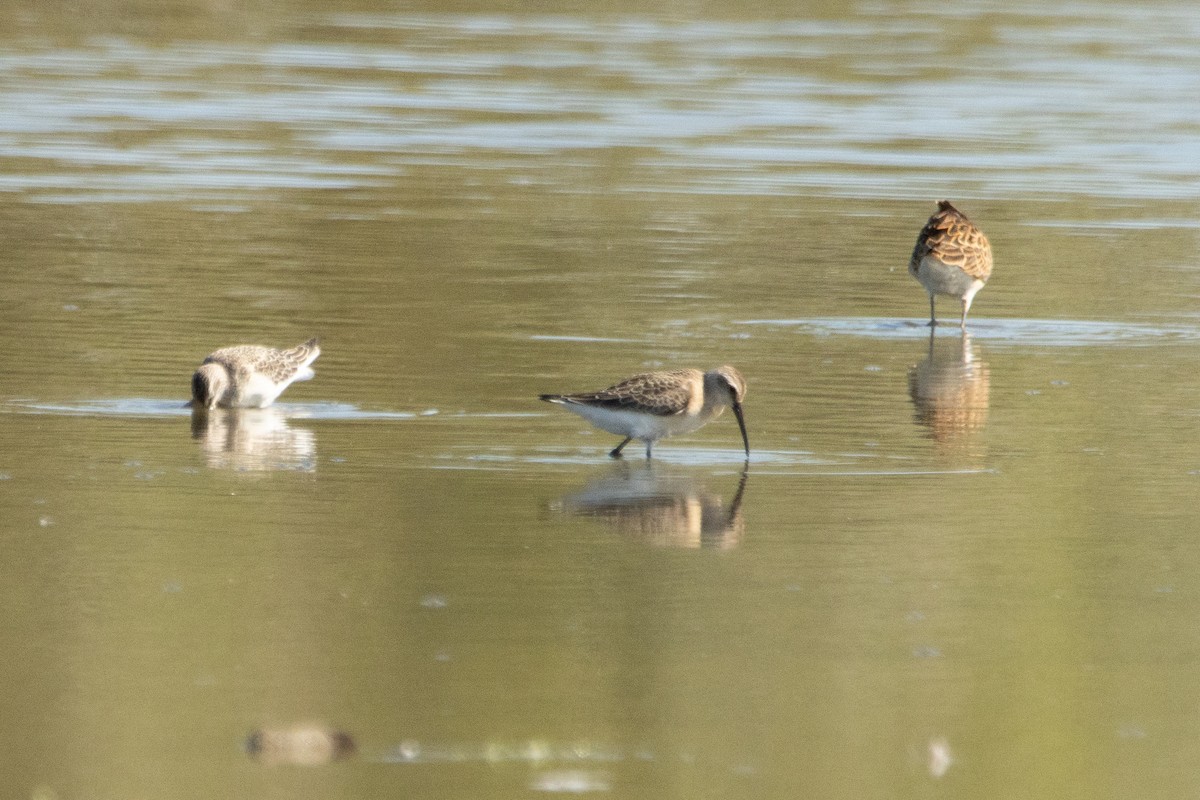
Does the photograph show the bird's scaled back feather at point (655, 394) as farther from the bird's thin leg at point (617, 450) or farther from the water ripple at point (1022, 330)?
the water ripple at point (1022, 330)

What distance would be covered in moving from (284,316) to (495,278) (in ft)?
9.17

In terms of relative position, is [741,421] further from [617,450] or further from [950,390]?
[950,390]

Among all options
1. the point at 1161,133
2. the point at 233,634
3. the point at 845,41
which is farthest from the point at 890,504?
the point at 845,41

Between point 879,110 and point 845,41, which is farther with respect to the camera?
point 845,41

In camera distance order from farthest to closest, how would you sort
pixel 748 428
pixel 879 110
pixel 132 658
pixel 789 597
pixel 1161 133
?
pixel 879 110
pixel 1161 133
pixel 748 428
pixel 789 597
pixel 132 658

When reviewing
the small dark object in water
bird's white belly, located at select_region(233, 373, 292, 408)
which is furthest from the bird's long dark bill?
the small dark object in water

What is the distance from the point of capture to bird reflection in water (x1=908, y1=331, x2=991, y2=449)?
45.8ft

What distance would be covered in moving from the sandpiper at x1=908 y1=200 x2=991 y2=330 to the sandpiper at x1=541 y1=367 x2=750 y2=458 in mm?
6385

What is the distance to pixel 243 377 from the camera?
561 inches

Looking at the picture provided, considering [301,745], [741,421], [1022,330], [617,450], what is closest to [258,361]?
[617,450]

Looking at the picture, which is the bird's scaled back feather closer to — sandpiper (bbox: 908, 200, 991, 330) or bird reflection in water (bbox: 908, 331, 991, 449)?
bird reflection in water (bbox: 908, 331, 991, 449)

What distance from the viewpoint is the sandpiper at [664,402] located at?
12.5 m

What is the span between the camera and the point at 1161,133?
3288 cm

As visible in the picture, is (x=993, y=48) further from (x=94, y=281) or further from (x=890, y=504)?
(x=890, y=504)
